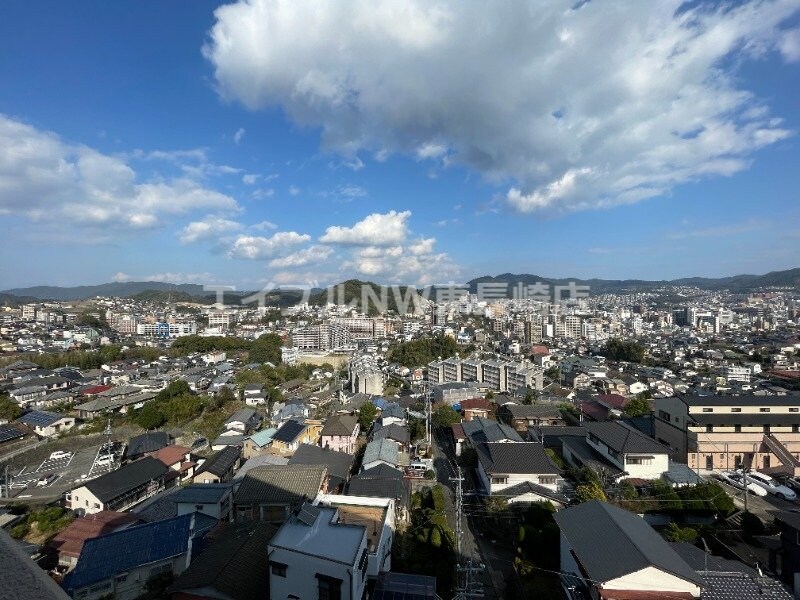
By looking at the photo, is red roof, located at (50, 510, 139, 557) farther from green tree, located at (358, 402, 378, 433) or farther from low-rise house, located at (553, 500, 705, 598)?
green tree, located at (358, 402, 378, 433)

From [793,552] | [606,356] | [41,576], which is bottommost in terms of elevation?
[606,356]

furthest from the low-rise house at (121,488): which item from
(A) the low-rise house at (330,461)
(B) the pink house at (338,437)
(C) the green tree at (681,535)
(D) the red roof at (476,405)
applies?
(C) the green tree at (681,535)

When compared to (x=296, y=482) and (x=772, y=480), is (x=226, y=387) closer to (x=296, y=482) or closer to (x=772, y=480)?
(x=296, y=482)

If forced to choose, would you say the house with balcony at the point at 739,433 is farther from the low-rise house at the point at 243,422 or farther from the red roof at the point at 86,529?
the low-rise house at the point at 243,422

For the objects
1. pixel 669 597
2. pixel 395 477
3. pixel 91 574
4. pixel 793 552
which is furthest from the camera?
pixel 395 477

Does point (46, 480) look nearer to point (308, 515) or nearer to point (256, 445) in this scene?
point (256, 445)

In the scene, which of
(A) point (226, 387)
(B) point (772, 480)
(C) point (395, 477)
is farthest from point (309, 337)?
(B) point (772, 480)
